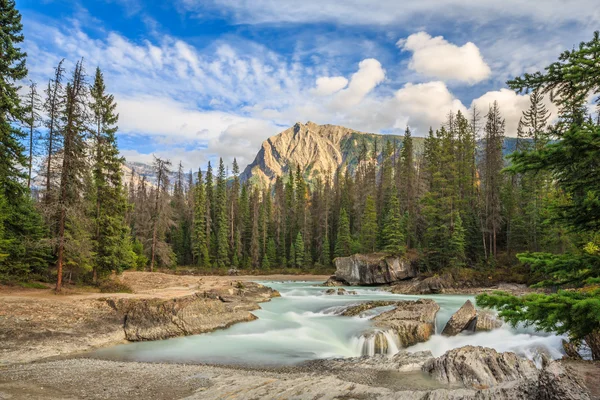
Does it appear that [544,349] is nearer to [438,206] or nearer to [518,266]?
[518,266]

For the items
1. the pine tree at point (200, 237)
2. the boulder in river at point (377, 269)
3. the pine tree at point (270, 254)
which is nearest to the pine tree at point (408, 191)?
the boulder in river at point (377, 269)

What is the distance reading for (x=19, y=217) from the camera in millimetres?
21172

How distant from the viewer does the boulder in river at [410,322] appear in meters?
15.2

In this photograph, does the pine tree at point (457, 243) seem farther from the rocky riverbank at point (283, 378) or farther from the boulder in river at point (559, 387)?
the boulder in river at point (559, 387)

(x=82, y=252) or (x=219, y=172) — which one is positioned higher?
(x=219, y=172)

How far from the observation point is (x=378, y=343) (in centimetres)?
1464

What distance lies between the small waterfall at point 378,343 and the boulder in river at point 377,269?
26412 mm

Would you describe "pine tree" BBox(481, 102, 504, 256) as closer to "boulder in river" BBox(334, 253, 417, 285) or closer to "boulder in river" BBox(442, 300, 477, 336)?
"boulder in river" BBox(334, 253, 417, 285)

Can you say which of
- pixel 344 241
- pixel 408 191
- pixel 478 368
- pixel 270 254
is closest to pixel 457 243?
pixel 408 191

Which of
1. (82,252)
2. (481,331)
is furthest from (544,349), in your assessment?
(82,252)

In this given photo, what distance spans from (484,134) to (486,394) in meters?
47.2

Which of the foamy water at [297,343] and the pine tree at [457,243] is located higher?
the pine tree at [457,243]

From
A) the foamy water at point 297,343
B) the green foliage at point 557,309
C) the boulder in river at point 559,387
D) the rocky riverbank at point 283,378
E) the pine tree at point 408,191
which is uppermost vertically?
the pine tree at point 408,191

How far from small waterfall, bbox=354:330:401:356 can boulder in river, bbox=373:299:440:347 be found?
0.35 meters
